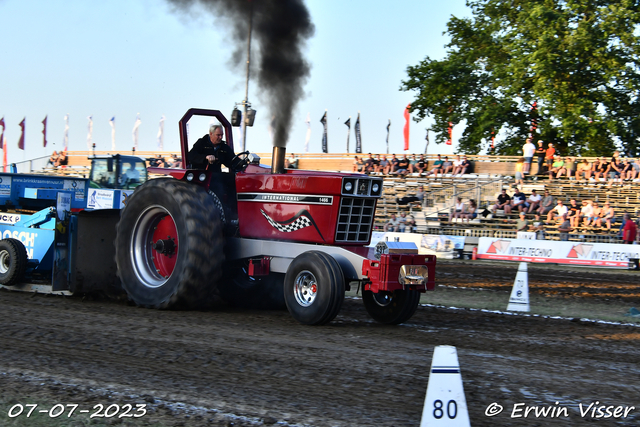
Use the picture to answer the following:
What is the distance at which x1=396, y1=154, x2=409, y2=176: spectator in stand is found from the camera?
1065 inches

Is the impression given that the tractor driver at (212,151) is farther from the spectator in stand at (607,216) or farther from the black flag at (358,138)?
the black flag at (358,138)

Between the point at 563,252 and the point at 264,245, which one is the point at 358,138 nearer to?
the point at 563,252

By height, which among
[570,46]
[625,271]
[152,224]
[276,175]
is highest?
[570,46]

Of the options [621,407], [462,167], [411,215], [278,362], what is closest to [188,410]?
[278,362]

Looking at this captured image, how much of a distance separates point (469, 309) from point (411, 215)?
48.0ft

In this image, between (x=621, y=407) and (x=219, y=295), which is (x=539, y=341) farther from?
(x=219, y=295)

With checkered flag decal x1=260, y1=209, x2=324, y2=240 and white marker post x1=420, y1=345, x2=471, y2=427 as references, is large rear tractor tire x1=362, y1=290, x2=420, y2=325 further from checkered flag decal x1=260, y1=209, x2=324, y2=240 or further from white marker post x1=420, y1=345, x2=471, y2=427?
white marker post x1=420, y1=345, x2=471, y2=427

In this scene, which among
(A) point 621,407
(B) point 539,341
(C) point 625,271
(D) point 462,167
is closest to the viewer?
(A) point 621,407

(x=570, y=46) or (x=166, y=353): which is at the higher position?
(x=570, y=46)

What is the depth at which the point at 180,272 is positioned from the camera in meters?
7.27

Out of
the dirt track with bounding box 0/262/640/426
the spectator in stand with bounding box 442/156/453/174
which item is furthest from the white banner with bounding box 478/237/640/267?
the dirt track with bounding box 0/262/640/426

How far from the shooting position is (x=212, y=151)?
26.0 feet

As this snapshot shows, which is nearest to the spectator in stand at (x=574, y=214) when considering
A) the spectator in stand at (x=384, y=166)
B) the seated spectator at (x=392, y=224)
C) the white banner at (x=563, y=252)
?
the white banner at (x=563, y=252)

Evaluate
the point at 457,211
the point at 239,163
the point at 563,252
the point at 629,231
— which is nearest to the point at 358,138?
the point at 457,211
